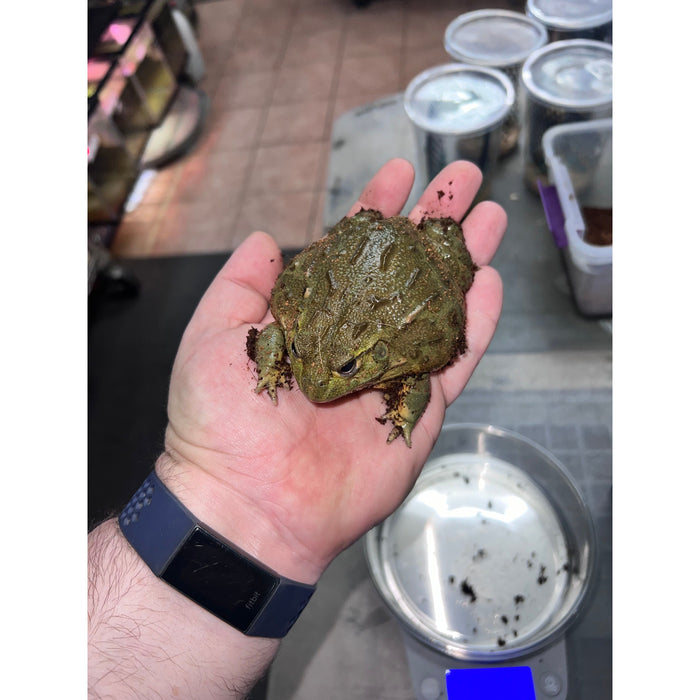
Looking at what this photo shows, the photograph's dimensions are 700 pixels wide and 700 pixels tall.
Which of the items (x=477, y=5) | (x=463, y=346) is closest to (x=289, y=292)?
(x=463, y=346)

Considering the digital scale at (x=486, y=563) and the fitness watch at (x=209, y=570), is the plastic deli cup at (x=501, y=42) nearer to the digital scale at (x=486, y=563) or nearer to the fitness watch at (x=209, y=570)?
the digital scale at (x=486, y=563)

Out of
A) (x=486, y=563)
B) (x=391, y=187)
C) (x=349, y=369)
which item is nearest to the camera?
(x=349, y=369)

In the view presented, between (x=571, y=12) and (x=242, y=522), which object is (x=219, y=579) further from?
(x=571, y=12)

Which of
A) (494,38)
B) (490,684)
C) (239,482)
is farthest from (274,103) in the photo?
(490,684)

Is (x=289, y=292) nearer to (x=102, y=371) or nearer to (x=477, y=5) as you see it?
(x=102, y=371)

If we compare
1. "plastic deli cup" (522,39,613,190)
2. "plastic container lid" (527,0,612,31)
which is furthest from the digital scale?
"plastic container lid" (527,0,612,31)

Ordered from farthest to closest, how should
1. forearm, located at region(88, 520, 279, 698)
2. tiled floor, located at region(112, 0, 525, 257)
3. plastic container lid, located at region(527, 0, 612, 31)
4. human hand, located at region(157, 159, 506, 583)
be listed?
1. tiled floor, located at region(112, 0, 525, 257)
2. plastic container lid, located at region(527, 0, 612, 31)
3. human hand, located at region(157, 159, 506, 583)
4. forearm, located at region(88, 520, 279, 698)

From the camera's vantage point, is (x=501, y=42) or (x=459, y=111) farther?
(x=501, y=42)

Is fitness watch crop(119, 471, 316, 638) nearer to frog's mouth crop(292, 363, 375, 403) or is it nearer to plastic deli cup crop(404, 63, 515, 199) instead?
frog's mouth crop(292, 363, 375, 403)
